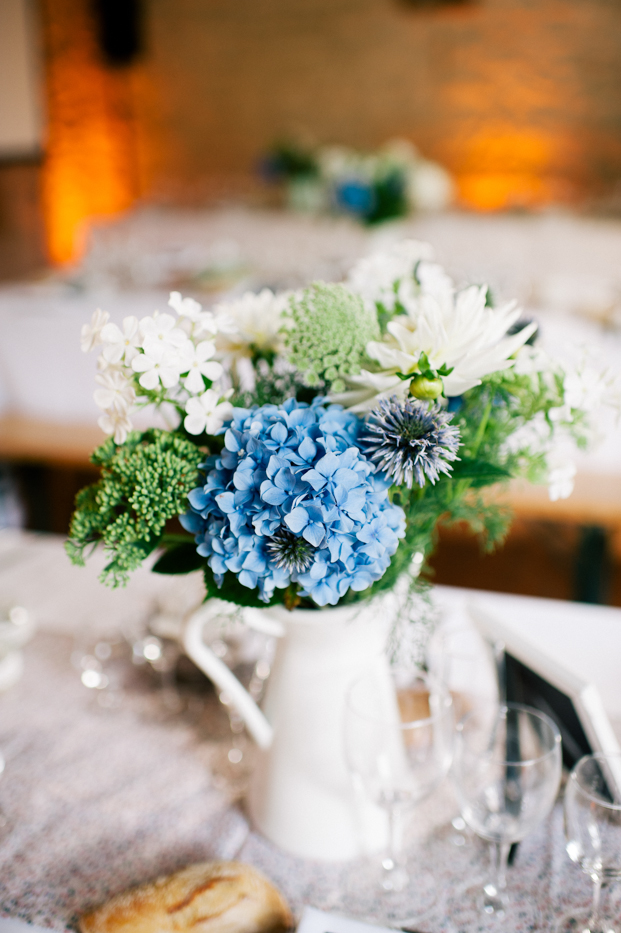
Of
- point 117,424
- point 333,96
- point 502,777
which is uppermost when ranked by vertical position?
point 333,96

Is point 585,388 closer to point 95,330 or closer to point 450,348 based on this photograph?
point 450,348

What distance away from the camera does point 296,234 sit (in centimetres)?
455

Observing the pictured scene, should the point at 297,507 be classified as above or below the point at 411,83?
below

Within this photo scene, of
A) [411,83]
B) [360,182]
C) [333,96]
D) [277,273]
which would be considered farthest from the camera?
[333,96]

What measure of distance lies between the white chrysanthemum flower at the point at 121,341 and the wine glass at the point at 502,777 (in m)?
0.47

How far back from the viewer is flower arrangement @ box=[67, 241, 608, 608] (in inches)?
23.2

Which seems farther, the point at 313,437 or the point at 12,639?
the point at 12,639

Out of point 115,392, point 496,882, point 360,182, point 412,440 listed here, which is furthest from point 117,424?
point 360,182

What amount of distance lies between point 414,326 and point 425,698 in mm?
382

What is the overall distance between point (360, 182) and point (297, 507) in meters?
4.43

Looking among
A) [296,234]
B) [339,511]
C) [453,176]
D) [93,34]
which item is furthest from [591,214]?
[339,511]

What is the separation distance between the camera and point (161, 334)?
63 cm

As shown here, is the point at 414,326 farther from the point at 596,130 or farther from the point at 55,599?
the point at 596,130

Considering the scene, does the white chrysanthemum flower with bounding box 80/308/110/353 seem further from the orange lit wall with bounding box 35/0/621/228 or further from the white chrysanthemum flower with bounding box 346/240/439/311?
the orange lit wall with bounding box 35/0/621/228
